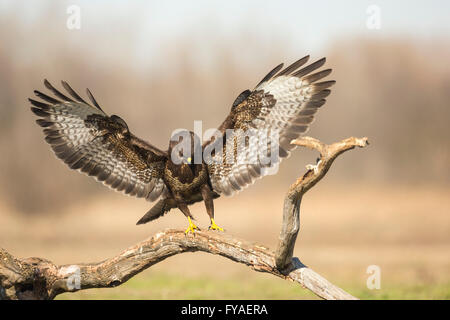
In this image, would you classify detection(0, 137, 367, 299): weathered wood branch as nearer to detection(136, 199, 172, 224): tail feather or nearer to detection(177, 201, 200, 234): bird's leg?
detection(177, 201, 200, 234): bird's leg

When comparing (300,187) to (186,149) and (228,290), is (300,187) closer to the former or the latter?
(186,149)

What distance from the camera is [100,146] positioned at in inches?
308

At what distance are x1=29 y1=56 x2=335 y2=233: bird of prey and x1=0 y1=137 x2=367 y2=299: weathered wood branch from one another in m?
0.32

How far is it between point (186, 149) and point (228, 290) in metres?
5.79

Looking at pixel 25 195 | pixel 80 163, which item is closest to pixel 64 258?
pixel 25 195

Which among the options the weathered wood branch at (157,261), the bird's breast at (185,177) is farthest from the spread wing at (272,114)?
the weathered wood branch at (157,261)

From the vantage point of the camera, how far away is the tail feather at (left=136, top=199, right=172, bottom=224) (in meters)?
7.91

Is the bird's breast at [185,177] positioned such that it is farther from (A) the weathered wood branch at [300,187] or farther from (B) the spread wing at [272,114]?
(A) the weathered wood branch at [300,187]

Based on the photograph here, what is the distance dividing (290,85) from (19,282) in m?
3.82

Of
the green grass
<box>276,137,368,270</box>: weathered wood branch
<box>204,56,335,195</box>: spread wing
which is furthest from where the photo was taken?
the green grass

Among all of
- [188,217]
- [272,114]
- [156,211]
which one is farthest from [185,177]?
[272,114]

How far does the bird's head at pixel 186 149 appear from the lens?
7.66m

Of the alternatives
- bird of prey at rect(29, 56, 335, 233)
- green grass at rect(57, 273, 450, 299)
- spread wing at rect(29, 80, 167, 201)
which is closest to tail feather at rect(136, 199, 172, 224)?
bird of prey at rect(29, 56, 335, 233)

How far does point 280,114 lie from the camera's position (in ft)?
24.8
